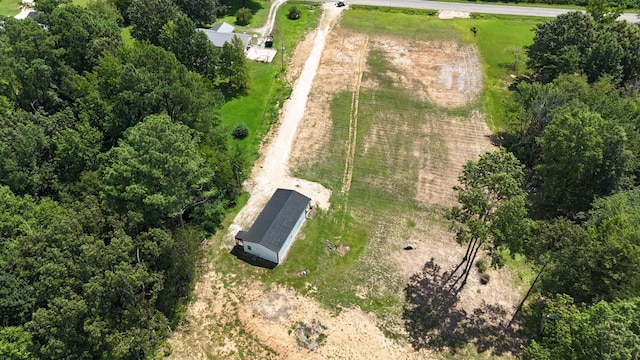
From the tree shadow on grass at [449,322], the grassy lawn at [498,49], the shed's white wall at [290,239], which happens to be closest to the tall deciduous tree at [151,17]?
the shed's white wall at [290,239]

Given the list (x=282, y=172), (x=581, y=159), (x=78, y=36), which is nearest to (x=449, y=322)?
(x=581, y=159)

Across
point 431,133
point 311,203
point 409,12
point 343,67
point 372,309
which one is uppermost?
point 409,12

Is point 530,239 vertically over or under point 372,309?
over

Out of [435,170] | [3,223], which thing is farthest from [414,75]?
[3,223]

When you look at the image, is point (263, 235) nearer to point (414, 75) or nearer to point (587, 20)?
point (414, 75)

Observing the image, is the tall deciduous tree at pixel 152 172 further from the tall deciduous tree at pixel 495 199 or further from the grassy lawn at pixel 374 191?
the tall deciduous tree at pixel 495 199

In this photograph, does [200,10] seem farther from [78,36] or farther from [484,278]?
[484,278]
